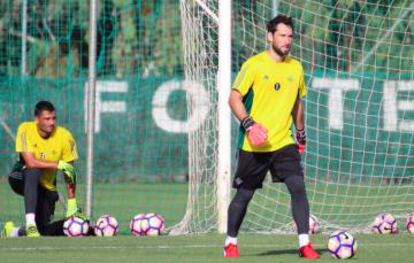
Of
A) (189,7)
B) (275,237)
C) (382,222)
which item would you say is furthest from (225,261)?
(189,7)

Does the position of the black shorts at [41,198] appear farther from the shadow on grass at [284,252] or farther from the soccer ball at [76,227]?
the shadow on grass at [284,252]

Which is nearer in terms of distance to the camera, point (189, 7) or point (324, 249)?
point (324, 249)

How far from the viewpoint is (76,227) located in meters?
13.0

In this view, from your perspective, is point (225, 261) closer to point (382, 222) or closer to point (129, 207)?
point (382, 222)

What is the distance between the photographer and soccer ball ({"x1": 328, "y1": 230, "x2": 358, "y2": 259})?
10.2 meters

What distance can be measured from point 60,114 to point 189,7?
905cm

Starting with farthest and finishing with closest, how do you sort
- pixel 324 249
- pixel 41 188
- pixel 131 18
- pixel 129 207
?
1. pixel 131 18
2. pixel 129 207
3. pixel 41 188
4. pixel 324 249

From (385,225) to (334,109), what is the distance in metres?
7.09

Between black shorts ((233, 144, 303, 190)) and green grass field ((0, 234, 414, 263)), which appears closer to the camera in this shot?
green grass field ((0, 234, 414, 263))

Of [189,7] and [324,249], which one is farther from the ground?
[189,7]

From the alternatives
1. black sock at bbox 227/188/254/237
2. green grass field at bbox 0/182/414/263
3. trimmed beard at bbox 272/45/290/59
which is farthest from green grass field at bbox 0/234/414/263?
trimmed beard at bbox 272/45/290/59

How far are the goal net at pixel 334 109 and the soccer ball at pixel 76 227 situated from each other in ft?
3.68

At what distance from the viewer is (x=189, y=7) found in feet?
45.9

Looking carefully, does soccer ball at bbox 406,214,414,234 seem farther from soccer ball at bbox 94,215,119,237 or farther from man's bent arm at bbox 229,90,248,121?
man's bent arm at bbox 229,90,248,121
